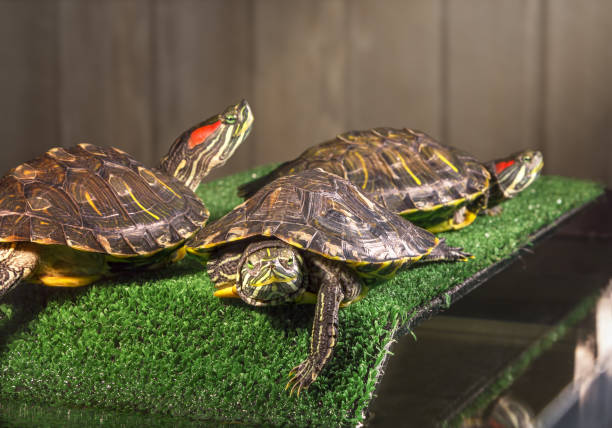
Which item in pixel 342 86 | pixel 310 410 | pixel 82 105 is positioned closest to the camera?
pixel 310 410

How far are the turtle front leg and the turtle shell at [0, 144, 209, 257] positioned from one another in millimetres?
645

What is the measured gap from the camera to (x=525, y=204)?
4020 mm

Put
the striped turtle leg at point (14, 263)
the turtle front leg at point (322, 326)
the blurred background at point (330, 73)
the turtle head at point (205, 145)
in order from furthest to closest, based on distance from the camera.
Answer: the blurred background at point (330, 73) < the turtle head at point (205, 145) < the striped turtle leg at point (14, 263) < the turtle front leg at point (322, 326)

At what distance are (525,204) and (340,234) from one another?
2.24 m

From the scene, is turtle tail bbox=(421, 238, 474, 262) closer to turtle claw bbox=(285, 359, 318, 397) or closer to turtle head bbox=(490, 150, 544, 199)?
turtle claw bbox=(285, 359, 318, 397)

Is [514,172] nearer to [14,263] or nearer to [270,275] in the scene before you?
[270,275]

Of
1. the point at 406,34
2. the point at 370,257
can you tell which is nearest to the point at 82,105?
the point at 406,34

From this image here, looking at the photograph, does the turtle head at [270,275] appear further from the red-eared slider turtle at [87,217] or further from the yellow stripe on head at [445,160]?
the yellow stripe on head at [445,160]

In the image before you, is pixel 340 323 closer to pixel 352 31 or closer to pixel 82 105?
pixel 82 105

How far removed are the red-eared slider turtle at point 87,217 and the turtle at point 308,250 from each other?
0.93 ft

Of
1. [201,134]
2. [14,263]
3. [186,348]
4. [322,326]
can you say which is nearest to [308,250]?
[322,326]

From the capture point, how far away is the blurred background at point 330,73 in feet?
17.9

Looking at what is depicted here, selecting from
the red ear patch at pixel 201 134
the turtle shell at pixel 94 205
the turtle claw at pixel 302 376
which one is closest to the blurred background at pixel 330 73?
the red ear patch at pixel 201 134

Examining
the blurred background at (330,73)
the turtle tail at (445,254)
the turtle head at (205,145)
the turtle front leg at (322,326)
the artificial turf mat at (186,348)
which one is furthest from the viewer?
the blurred background at (330,73)
